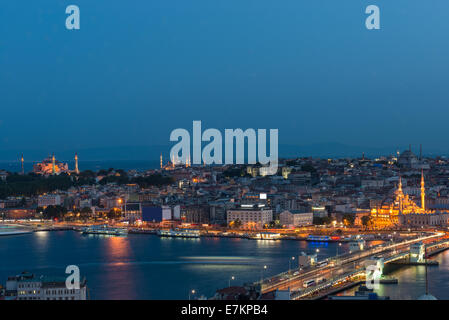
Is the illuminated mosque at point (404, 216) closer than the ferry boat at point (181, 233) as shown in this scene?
No

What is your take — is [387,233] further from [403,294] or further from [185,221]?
[403,294]

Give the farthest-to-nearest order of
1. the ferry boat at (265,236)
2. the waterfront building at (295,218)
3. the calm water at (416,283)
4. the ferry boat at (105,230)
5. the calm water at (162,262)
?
the waterfront building at (295,218), the ferry boat at (105,230), the ferry boat at (265,236), the calm water at (162,262), the calm water at (416,283)

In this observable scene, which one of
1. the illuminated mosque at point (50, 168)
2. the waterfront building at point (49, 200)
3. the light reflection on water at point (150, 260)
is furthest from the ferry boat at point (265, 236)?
the illuminated mosque at point (50, 168)

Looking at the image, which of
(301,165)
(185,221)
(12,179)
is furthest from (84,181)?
(185,221)

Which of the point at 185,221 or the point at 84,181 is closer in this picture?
the point at 185,221

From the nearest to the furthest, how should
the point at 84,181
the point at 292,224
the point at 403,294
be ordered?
the point at 403,294 → the point at 292,224 → the point at 84,181

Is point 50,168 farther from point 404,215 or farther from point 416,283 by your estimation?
point 416,283

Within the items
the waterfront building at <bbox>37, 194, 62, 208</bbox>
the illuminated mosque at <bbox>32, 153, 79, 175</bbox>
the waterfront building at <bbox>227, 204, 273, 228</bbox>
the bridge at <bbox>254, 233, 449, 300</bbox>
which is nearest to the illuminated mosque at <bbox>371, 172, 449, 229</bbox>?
the waterfront building at <bbox>227, 204, 273, 228</bbox>

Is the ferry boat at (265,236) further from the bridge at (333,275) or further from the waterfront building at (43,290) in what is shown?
the waterfront building at (43,290)
